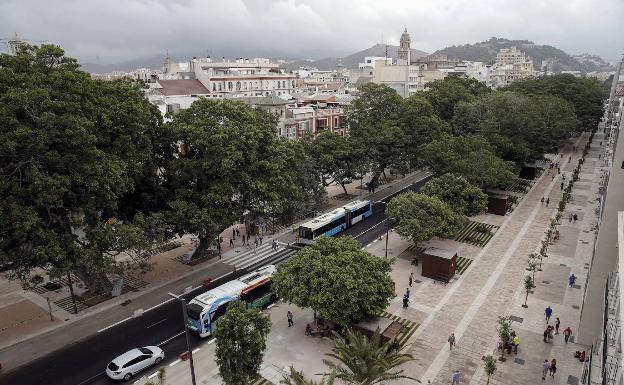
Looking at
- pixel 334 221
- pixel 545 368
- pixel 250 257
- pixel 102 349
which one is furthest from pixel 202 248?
pixel 545 368

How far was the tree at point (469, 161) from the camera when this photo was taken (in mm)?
48938

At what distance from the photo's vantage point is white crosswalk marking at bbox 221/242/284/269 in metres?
39.9

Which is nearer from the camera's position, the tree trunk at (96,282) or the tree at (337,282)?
the tree at (337,282)

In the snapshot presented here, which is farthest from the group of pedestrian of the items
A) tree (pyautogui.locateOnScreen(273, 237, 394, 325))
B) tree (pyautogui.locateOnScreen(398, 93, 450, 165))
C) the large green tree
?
the large green tree

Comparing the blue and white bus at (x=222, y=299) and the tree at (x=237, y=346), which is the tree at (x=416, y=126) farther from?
the tree at (x=237, y=346)

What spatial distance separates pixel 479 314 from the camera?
1198 inches

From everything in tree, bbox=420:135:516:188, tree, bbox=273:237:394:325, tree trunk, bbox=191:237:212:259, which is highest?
tree, bbox=420:135:516:188

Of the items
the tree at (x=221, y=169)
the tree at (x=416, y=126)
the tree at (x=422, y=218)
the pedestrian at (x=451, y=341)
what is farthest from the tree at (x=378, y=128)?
the pedestrian at (x=451, y=341)

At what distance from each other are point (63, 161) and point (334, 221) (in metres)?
26.8

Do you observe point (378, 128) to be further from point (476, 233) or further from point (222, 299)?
point (222, 299)

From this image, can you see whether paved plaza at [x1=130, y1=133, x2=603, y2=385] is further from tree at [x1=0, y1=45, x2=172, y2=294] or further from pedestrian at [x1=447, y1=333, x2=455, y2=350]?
tree at [x1=0, y1=45, x2=172, y2=294]

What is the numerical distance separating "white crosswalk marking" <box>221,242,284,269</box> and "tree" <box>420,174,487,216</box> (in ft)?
55.3

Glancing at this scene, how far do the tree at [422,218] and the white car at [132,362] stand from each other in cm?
2261

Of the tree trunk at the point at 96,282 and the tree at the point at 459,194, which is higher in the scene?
the tree at the point at 459,194
